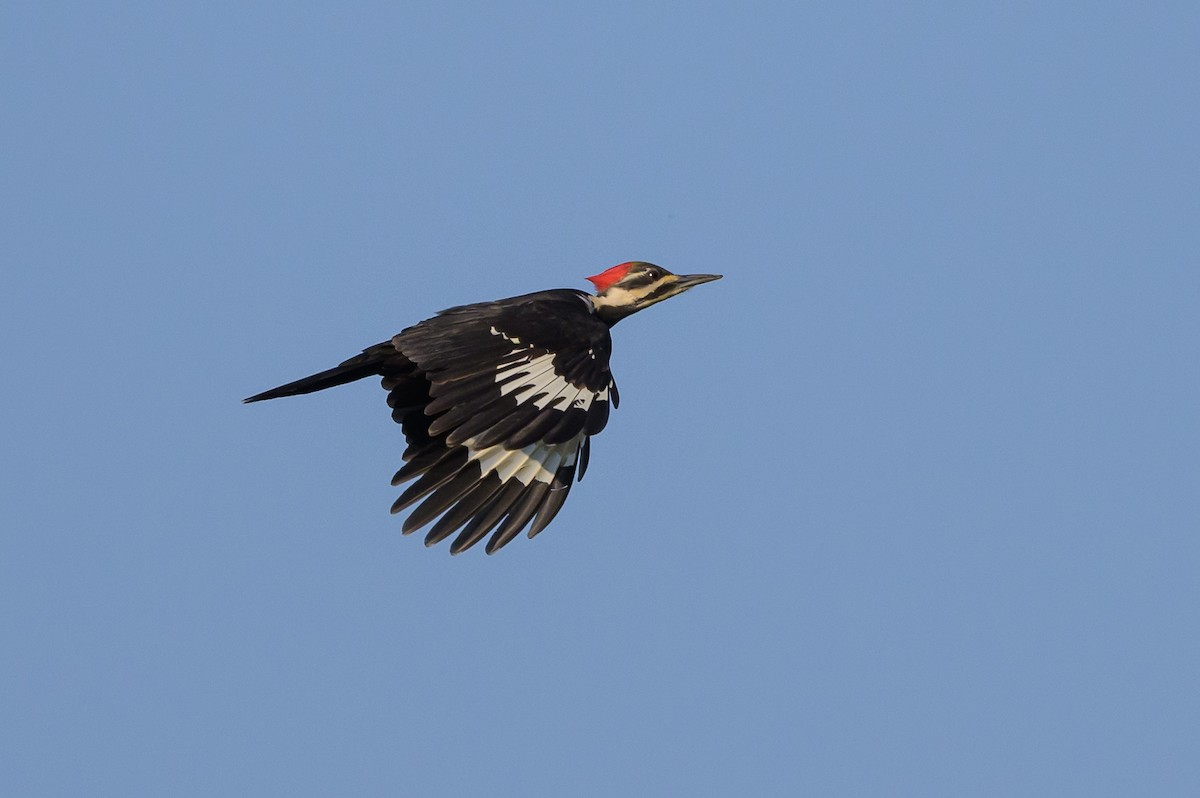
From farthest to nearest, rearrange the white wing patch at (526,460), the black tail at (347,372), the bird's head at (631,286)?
the bird's head at (631,286) → the black tail at (347,372) → the white wing patch at (526,460)

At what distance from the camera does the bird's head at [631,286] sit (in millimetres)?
13680

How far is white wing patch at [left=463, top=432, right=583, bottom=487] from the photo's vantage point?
11.6 meters

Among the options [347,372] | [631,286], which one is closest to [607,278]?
[631,286]

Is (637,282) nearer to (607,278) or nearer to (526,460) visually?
(607,278)

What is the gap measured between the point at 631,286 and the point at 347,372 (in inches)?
95.8

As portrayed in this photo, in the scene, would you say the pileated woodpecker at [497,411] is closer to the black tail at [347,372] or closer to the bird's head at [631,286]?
the black tail at [347,372]

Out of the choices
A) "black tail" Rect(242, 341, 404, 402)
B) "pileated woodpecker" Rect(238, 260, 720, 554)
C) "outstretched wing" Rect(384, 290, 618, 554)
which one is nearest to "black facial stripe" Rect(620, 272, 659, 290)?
"pileated woodpecker" Rect(238, 260, 720, 554)

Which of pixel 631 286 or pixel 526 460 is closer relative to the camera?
pixel 526 460

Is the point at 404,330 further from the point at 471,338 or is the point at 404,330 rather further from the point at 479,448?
the point at 479,448

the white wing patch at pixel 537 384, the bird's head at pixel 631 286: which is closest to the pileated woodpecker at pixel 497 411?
the white wing patch at pixel 537 384

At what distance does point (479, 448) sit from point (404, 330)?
1307 millimetres

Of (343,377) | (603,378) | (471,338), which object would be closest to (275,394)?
(343,377)

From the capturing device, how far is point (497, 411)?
37.3ft

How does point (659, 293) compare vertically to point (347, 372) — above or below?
above
